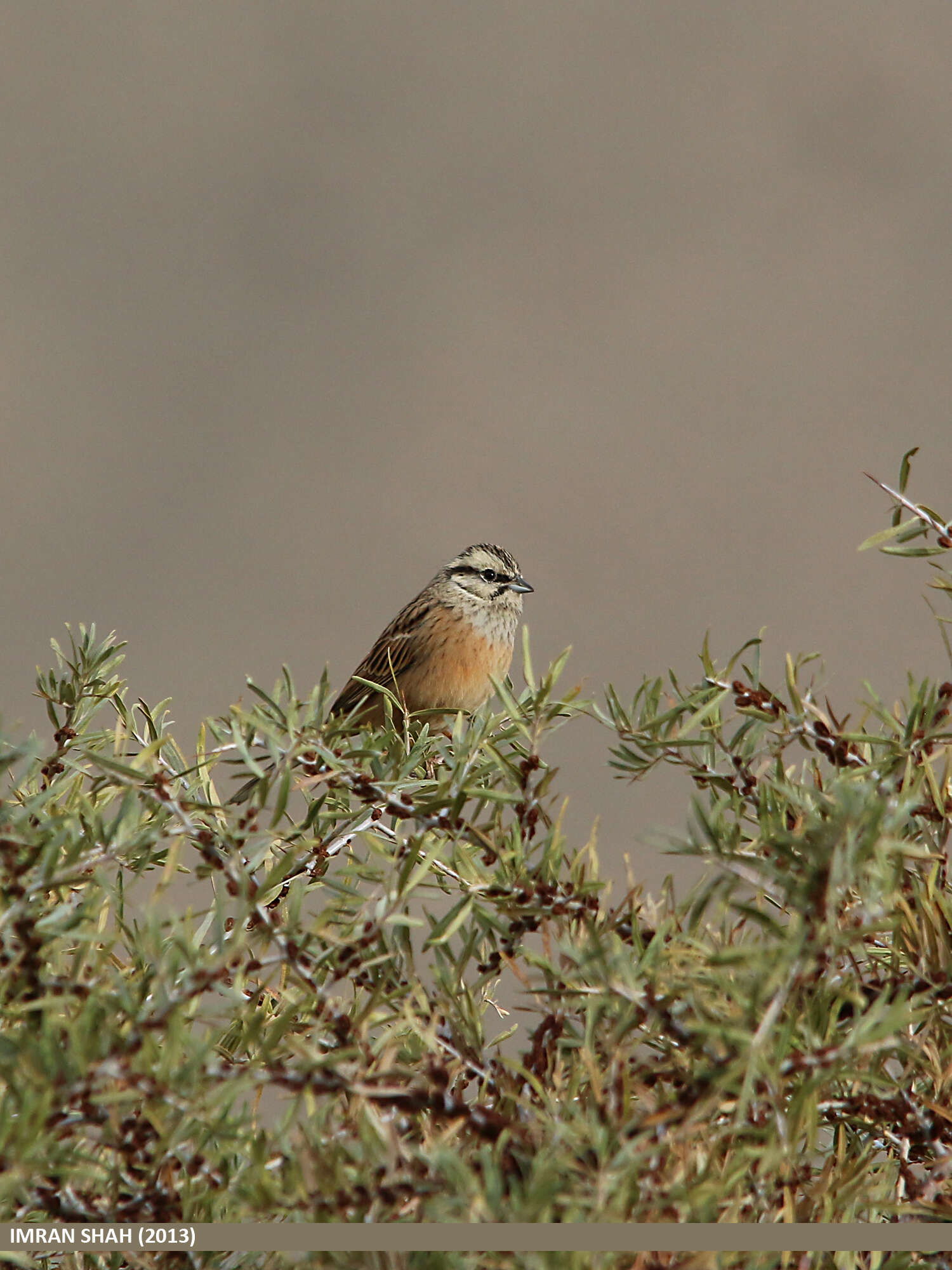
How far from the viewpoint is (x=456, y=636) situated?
2.71m

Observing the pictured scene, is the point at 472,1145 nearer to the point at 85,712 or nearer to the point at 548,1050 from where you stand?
the point at 548,1050

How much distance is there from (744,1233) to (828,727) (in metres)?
0.28

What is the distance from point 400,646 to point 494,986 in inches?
87.2

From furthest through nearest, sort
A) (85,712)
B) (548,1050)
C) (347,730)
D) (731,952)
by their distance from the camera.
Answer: (85,712) < (347,730) < (548,1050) < (731,952)

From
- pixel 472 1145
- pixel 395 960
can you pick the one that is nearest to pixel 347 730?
pixel 395 960

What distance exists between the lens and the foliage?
0.37 meters

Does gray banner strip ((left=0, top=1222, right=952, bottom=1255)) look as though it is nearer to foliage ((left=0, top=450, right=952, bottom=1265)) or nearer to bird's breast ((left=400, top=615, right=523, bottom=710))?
foliage ((left=0, top=450, right=952, bottom=1265))

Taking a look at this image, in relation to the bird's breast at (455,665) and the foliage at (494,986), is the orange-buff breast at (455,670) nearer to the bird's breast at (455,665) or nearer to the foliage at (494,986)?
the bird's breast at (455,665)

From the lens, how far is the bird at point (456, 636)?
2.61 meters

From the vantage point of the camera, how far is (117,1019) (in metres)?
0.44

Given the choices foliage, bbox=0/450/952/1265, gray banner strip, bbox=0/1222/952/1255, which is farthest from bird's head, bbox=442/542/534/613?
gray banner strip, bbox=0/1222/952/1255

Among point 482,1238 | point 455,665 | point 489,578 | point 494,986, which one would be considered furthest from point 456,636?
point 482,1238

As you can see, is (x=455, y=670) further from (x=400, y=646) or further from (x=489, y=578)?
(x=489, y=578)

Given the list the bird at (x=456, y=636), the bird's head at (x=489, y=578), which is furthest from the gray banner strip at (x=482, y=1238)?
the bird's head at (x=489, y=578)
